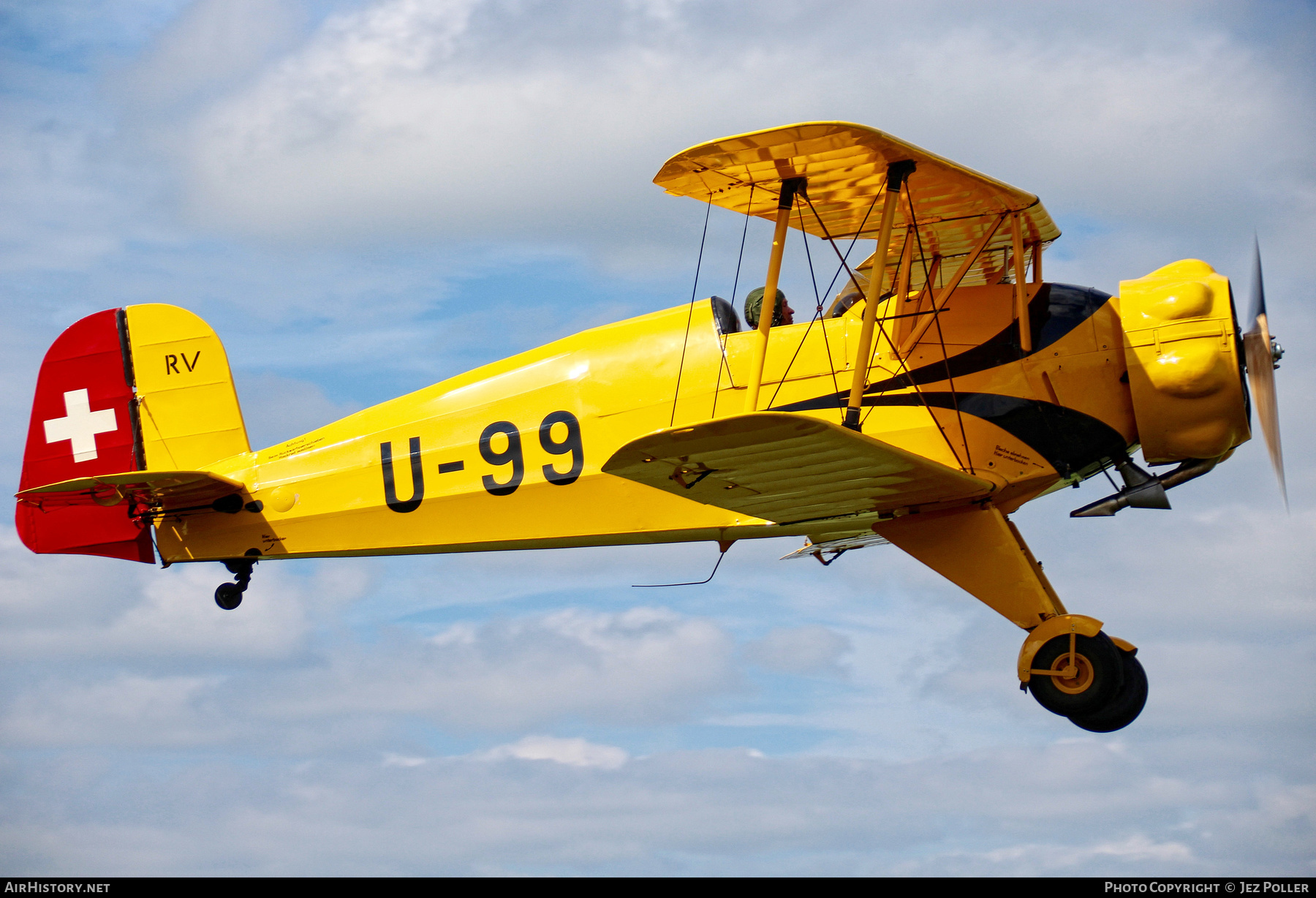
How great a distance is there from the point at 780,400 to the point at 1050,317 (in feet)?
6.23

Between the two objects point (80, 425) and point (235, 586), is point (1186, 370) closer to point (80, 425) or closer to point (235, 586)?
point (235, 586)

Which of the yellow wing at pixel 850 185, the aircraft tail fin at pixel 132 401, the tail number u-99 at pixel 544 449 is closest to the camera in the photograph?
the yellow wing at pixel 850 185

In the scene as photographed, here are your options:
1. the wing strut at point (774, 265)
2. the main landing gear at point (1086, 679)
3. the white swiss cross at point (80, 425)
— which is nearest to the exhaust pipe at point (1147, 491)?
the main landing gear at point (1086, 679)

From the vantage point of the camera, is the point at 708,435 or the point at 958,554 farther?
the point at 958,554

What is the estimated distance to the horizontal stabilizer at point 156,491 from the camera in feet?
33.7

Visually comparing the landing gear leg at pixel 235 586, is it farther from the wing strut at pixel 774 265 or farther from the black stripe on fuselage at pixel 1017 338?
the black stripe on fuselage at pixel 1017 338

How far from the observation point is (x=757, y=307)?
952 cm

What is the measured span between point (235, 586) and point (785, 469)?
17.1 ft

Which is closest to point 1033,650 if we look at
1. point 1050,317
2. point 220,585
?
point 1050,317

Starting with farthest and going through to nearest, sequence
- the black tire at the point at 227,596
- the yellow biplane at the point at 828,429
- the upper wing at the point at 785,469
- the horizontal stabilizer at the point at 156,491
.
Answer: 1. the black tire at the point at 227,596
2. the horizontal stabilizer at the point at 156,491
3. the yellow biplane at the point at 828,429
4. the upper wing at the point at 785,469

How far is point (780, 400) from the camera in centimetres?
931

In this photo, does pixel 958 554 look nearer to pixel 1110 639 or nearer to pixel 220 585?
pixel 1110 639

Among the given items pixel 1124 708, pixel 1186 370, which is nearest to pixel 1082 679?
pixel 1124 708

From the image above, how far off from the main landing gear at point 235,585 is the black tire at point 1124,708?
21.1 ft
